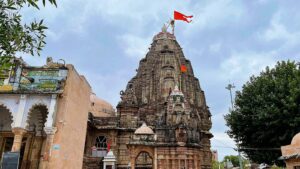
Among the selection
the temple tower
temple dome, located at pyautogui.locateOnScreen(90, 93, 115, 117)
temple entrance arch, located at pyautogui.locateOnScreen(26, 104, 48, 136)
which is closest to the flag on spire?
the temple tower

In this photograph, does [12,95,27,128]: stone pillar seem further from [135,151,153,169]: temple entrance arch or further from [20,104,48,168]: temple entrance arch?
[135,151,153,169]: temple entrance arch

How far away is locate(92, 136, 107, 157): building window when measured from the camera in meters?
27.5

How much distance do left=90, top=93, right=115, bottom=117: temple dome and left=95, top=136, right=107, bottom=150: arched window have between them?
5.23 meters

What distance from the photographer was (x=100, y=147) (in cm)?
2798

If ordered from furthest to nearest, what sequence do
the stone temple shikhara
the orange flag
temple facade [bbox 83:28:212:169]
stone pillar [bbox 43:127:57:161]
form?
1. the orange flag
2. temple facade [bbox 83:28:212:169]
3. the stone temple shikhara
4. stone pillar [bbox 43:127:57:161]

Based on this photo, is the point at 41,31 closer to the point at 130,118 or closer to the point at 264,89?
the point at 264,89

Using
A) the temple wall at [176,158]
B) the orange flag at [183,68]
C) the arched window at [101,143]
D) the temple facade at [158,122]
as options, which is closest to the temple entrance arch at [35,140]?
the temple facade at [158,122]

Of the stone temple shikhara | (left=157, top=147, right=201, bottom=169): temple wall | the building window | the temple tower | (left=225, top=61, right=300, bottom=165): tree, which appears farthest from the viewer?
the building window

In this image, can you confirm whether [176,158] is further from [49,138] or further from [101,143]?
[49,138]

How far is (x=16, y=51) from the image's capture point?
16.7 ft

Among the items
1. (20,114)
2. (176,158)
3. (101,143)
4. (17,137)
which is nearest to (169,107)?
(176,158)

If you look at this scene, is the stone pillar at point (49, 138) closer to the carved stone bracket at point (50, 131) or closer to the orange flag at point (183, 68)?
the carved stone bracket at point (50, 131)

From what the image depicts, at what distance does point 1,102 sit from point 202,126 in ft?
92.2

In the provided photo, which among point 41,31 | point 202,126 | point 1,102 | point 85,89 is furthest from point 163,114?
point 41,31
